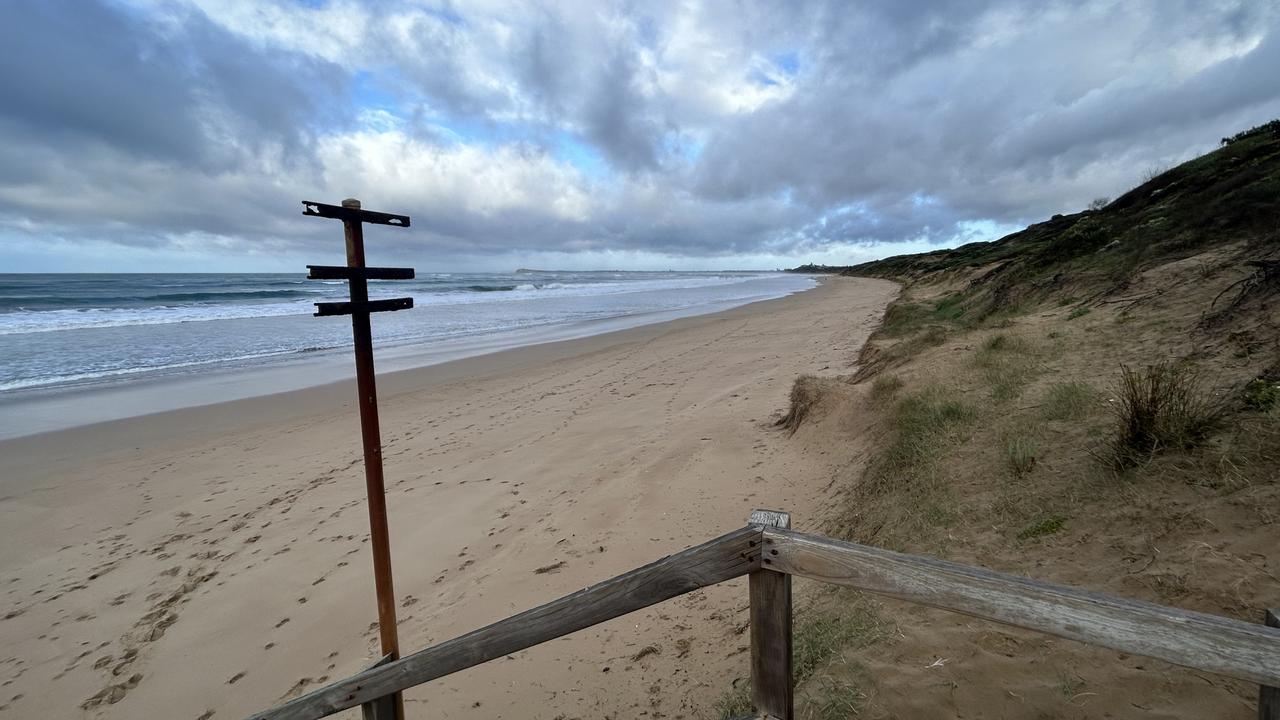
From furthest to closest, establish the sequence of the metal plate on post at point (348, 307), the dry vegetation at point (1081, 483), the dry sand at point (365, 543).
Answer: the dry sand at point (365, 543)
the metal plate on post at point (348, 307)
the dry vegetation at point (1081, 483)

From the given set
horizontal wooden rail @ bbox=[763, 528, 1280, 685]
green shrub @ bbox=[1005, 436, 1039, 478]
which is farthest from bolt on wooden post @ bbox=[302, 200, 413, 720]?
green shrub @ bbox=[1005, 436, 1039, 478]

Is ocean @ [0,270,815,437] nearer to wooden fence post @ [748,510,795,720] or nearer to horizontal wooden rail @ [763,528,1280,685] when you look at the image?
wooden fence post @ [748,510,795,720]

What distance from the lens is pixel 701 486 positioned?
6.05m

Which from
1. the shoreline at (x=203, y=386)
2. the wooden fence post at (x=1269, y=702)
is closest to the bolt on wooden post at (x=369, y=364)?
the wooden fence post at (x=1269, y=702)

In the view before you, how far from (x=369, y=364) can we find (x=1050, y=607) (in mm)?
3148

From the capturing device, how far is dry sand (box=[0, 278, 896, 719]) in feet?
12.8

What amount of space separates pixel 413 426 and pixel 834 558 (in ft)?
31.2

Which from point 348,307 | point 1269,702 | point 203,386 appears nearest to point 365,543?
point 348,307

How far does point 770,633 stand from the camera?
2.12 m

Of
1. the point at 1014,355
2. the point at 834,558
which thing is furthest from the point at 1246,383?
the point at 834,558

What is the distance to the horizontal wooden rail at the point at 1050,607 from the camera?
4.58ft

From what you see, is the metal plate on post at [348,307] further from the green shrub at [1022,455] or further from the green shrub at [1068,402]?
the green shrub at [1068,402]

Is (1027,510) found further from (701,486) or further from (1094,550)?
(701,486)

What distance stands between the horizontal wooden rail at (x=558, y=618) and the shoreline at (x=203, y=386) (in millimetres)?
11358
